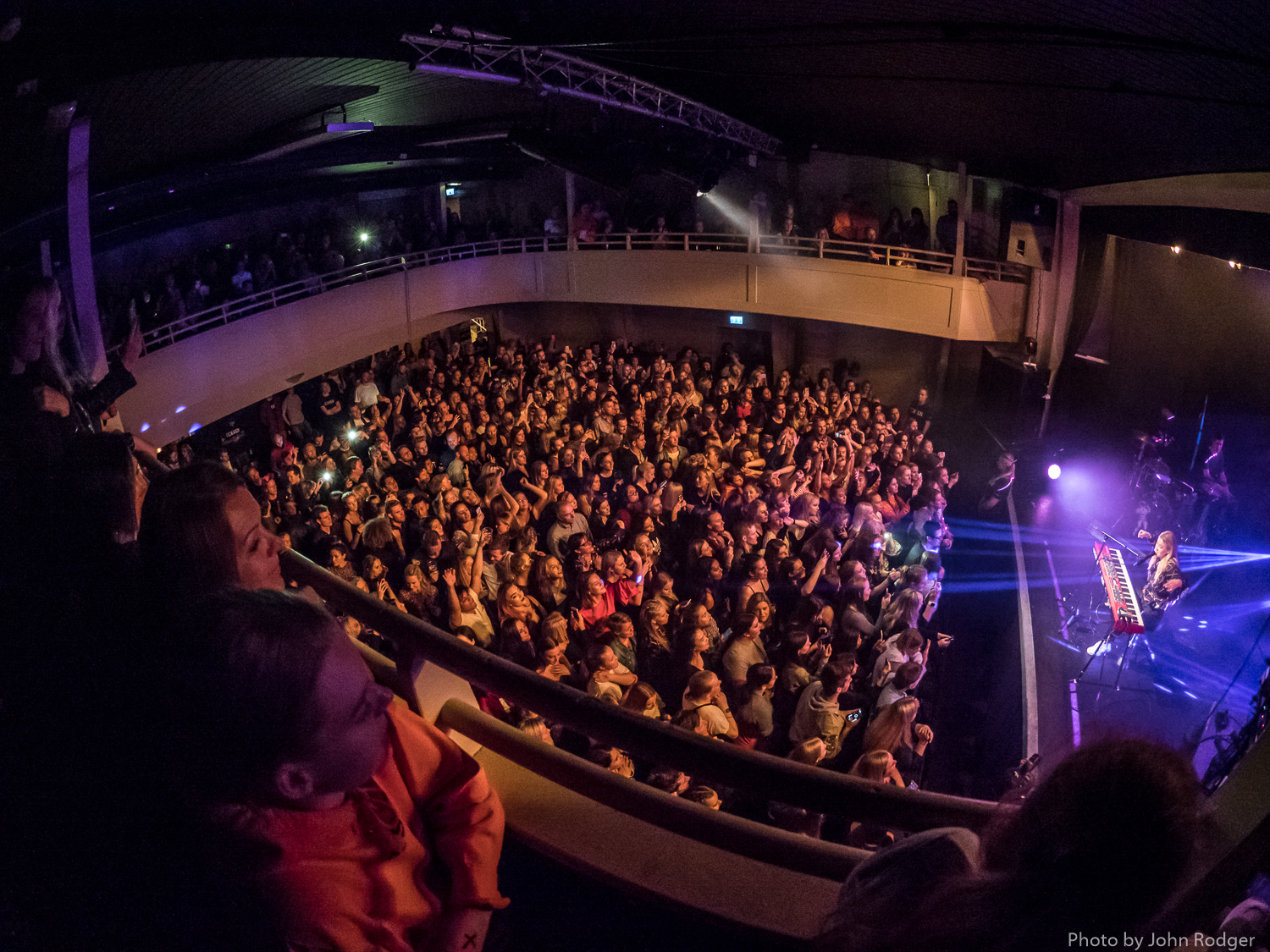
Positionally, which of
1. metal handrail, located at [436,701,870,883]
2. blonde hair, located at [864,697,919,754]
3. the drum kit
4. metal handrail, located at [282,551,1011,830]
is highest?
metal handrail, located at [282,551,1011,830]

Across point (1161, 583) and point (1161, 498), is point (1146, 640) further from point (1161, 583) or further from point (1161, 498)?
point (1161, 498)

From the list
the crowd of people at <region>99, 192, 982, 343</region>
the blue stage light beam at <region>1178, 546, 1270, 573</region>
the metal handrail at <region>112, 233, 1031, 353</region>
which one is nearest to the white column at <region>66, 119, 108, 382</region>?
the crowd of people at <region>99, 192, 982, 343</region>

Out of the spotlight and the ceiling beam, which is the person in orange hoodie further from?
the spotlight

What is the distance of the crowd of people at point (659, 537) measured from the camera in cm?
397

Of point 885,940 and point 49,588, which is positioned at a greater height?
point 885,940

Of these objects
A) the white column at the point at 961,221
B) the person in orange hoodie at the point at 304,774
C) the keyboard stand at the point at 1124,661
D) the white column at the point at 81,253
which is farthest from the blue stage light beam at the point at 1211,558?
the white column at the point at 81,253

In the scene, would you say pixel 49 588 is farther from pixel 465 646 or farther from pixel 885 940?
pixel 885 940

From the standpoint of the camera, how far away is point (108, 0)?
4773 millimetres

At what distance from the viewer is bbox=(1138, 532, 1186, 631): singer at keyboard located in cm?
604

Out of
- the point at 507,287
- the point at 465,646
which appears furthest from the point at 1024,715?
the point at 507,287

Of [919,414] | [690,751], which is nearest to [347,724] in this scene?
→ [690,751]

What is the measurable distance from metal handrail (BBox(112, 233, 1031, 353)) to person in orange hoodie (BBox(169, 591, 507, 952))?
7625 millimetres

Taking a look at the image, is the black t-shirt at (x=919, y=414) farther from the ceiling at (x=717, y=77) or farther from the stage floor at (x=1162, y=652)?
the ceiling at (x=717, y=77)

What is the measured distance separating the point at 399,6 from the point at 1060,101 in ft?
16.8
